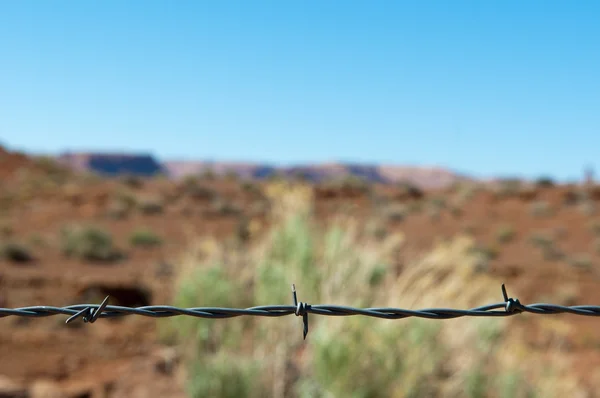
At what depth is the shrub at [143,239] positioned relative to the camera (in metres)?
19.2

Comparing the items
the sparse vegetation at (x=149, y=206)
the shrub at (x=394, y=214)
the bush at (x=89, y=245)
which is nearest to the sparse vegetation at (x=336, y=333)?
the bush at (x=89, y=245)

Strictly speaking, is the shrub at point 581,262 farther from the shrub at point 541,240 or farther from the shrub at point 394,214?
the shrub at point 394,214

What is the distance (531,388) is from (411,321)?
4.55 ft

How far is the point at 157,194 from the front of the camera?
30453 mm

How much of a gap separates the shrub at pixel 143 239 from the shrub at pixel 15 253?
378cm

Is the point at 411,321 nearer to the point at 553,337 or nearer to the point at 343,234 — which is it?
the point at 343,234

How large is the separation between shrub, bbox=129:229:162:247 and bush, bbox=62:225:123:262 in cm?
132

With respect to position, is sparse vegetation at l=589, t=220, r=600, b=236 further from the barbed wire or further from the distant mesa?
the distant mesa

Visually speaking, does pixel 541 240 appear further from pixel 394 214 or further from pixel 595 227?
pixel 394 214

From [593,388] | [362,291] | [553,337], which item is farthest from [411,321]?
[553,337]

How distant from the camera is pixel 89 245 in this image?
55.3ft

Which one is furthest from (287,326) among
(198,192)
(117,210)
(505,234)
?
(198,192)

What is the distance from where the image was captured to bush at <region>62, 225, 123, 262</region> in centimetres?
1662

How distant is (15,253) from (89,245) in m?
1.97
